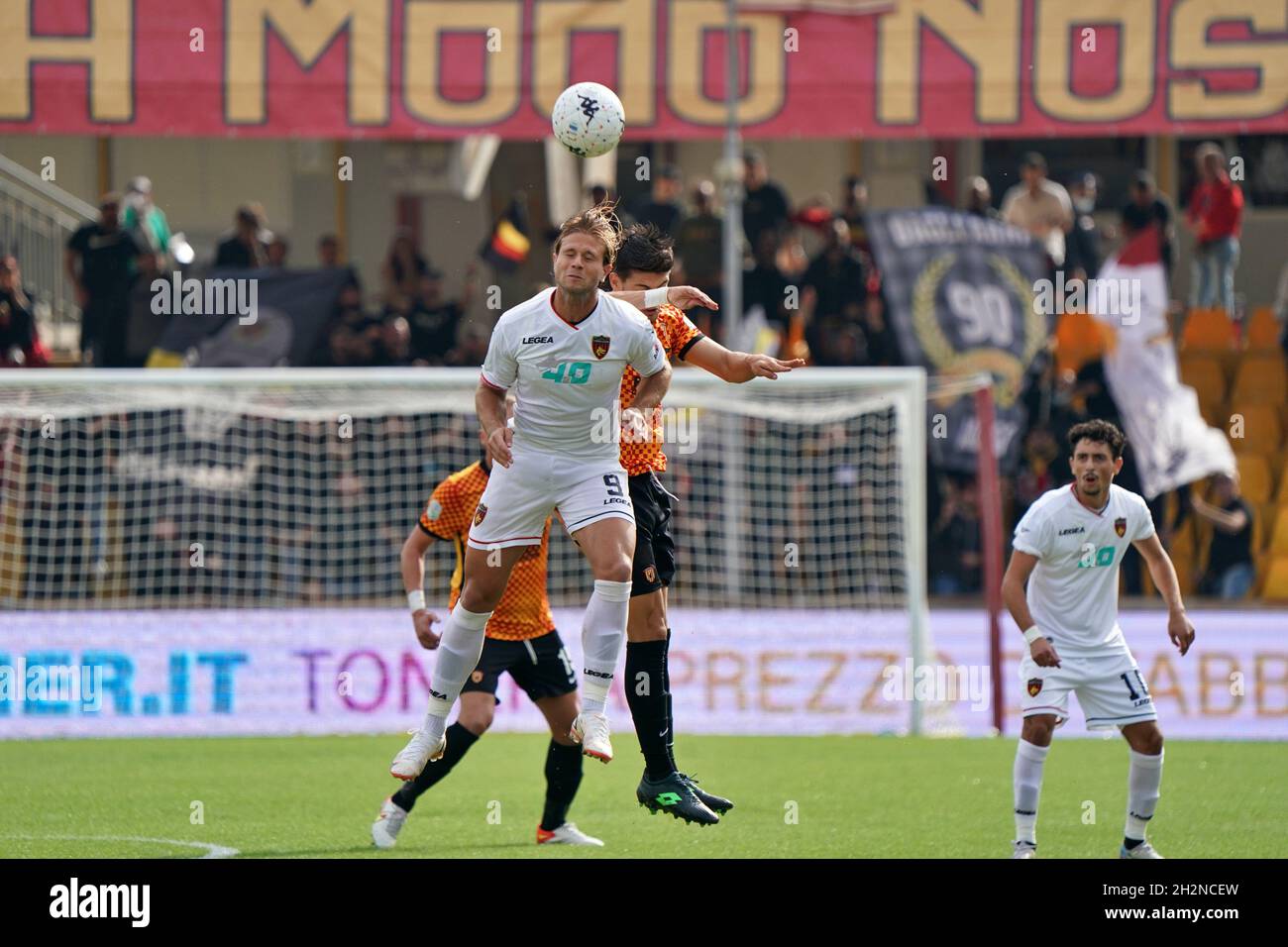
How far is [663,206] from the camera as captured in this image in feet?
61.9

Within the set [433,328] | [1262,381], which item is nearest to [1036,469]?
[1262,381]

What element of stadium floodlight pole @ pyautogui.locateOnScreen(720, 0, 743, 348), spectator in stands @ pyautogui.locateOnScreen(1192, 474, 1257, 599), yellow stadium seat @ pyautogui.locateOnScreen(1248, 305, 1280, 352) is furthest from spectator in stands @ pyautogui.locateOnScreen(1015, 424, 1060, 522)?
yellow stadium seat @ pyautogui.locateOnScreen(1248, 305, 1280, 352)

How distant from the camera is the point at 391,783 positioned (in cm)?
1288

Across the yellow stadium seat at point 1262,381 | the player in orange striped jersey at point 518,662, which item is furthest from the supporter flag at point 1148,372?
the player in orange striped jersey at point 518,662

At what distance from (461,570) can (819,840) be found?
2.36 metres

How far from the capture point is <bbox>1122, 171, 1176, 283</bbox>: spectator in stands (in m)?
19.7

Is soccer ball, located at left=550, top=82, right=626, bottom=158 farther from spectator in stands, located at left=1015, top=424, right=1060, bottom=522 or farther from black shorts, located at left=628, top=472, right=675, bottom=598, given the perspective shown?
spectator in stands, located at left=1015, top=424, right=1060, bottom=522

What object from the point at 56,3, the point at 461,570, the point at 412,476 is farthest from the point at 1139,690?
the point at 56,3

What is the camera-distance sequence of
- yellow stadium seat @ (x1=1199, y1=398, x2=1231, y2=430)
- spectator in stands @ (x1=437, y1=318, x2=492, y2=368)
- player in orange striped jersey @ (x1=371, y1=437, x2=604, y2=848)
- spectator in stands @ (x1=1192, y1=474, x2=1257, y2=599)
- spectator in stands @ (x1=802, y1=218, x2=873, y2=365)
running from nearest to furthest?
player in orange striped jersey @ (x1=371, y1=437, x2=604, y2=848), spectator in stands @ (x1=1192, y1=474, x2=1257, y2=599), spectator in stands @ (x1=437, y1=318, x2=492, y2=368), spectator in stands @ (x1=802, y1=218, x2=873, y2=365), yellow stadium seat @ (x1=1199, y1=398, x2=1231, y2=430)

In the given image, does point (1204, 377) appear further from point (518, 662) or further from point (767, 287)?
point (518, 662)

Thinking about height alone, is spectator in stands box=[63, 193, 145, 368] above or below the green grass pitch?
above

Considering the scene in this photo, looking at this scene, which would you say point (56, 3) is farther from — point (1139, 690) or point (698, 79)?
point (1139, 690)

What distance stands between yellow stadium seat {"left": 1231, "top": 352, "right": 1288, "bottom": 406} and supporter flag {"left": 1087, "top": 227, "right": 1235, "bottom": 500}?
1419mm

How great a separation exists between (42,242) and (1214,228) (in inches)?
484
